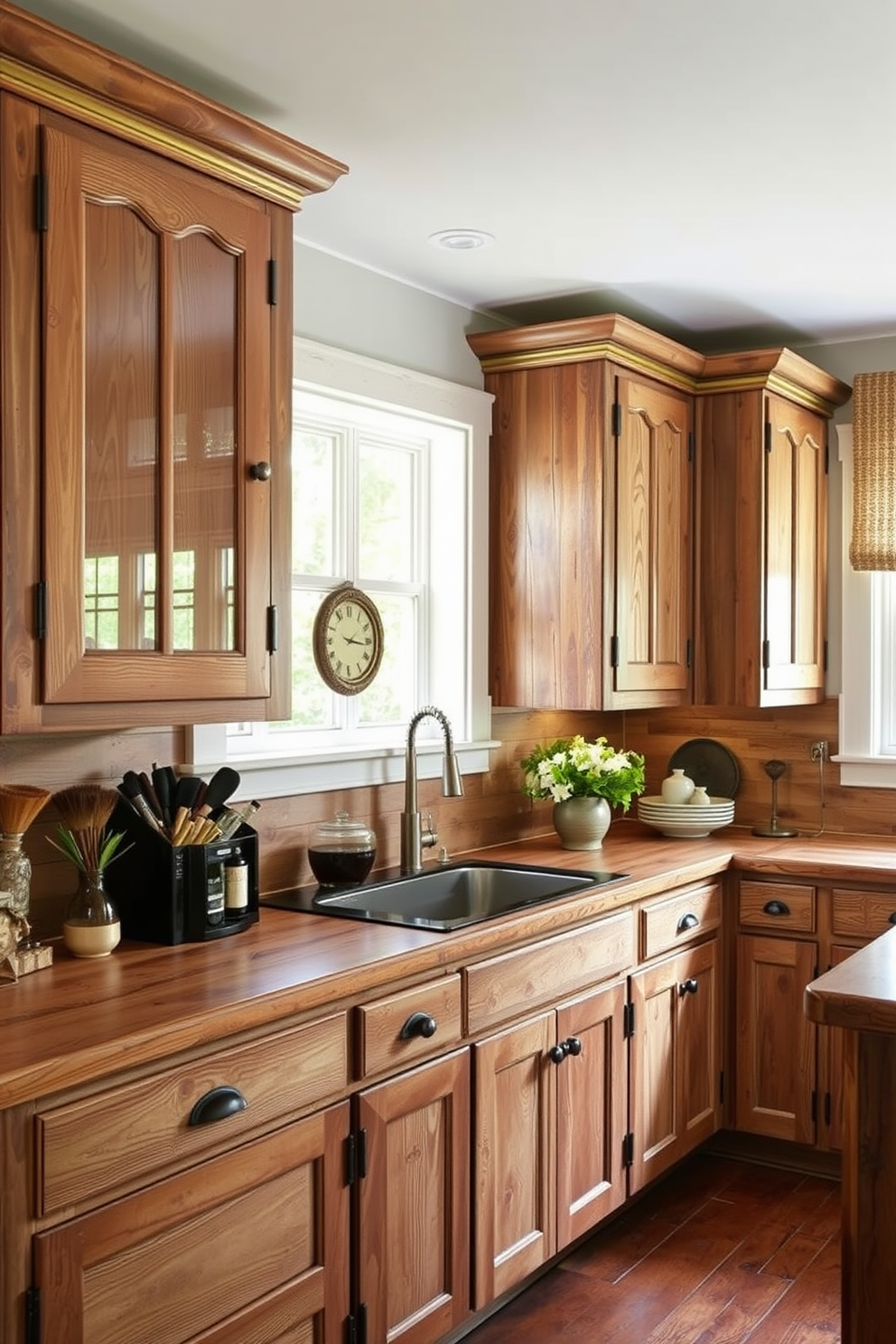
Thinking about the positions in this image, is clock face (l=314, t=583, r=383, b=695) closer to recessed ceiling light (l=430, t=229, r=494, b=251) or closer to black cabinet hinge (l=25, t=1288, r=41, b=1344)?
recessed ceiling light (l=430, t=229, r=494, b=251)

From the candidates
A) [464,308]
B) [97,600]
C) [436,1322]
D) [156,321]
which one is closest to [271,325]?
[156,321]

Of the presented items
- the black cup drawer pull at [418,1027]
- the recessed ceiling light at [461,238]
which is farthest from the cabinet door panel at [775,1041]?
the recessed ceiling light at [461,238]

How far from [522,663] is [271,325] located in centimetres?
158

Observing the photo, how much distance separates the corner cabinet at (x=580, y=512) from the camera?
3.71 meters

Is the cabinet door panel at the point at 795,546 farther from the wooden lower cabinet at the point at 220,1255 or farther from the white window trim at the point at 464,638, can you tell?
the wooden lower cabinet at the point at 220,1255

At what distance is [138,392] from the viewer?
7.33 ft

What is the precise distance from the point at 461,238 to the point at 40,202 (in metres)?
1.35

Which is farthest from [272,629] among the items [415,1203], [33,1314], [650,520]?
[650,520]

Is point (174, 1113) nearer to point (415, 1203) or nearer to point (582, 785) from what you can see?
point (415, 1203)

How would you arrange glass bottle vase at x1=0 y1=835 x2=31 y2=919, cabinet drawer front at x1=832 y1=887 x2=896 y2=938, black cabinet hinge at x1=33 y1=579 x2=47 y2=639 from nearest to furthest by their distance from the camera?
black cabinet hinge at x1=33 y1=579 x2=47 y2=639 → glass bottle vase at x1=0 y1=835 x2=31 y2=919 → cabinet drawer front at x1=832 y1=887 x2=896 y2=938

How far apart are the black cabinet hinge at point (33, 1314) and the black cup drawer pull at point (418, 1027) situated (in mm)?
842

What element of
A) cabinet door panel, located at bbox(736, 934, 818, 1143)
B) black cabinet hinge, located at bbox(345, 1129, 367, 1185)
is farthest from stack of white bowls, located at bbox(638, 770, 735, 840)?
black cabinet hinge, located at bbox(345, 1129, 367, 1185)

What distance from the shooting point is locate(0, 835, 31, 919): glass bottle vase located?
2.21m

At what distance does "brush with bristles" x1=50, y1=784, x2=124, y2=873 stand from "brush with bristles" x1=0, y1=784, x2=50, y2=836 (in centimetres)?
10
